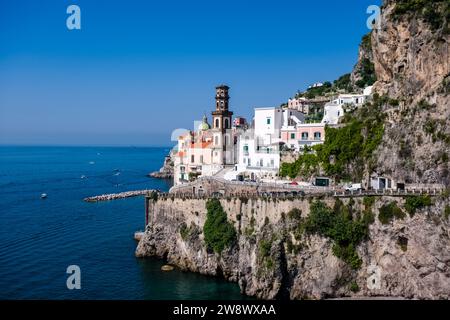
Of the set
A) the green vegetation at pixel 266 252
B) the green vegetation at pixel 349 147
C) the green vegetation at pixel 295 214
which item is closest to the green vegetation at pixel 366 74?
the green vegetation at pixel 349 147

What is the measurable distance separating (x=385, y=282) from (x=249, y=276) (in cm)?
1155

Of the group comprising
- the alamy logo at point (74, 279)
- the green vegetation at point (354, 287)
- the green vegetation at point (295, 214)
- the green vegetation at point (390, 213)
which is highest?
the green vegetation at point (390, 213)

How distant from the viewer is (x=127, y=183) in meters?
122

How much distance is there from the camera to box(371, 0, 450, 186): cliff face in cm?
4116

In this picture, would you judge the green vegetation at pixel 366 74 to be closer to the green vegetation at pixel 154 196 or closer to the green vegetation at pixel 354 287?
the green vegetation at pixel 154 196

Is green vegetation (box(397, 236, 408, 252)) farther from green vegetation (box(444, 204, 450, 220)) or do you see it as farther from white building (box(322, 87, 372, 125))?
white building (box(322, 87, 372, 125))

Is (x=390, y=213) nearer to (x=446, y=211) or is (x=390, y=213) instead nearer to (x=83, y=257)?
(x=446, y=211)

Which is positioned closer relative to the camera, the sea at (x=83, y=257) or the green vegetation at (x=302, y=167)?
the sea at (x=83, y=257)

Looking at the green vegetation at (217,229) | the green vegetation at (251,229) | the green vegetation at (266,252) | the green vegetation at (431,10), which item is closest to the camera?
the green vegetation at (266,252)

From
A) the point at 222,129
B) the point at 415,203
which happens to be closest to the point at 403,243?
the point at 415,203

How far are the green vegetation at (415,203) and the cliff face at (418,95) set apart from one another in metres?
3.77

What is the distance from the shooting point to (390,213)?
124ft

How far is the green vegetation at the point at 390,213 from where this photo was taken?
37.6 metres
